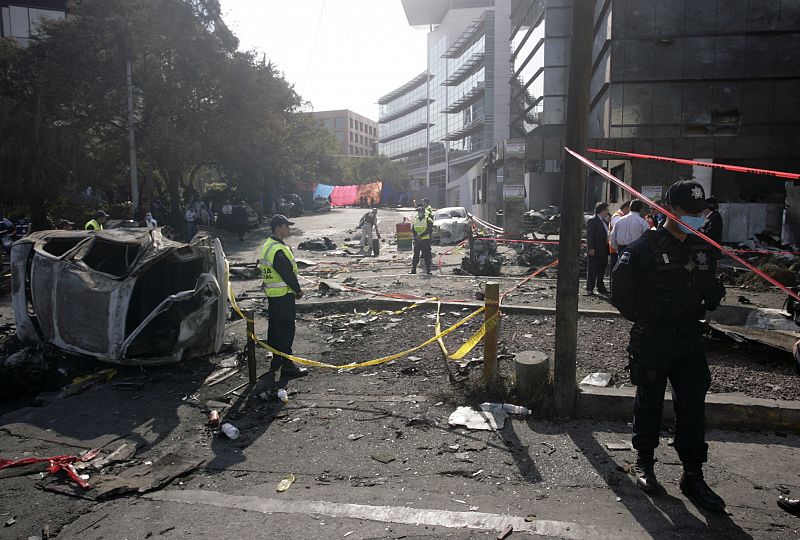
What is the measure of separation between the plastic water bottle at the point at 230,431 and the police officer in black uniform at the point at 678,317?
10.7 feet

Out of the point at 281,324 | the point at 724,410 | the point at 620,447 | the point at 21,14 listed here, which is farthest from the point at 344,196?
the point at 620,447

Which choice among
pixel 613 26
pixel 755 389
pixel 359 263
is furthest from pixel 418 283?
pixel 613 26

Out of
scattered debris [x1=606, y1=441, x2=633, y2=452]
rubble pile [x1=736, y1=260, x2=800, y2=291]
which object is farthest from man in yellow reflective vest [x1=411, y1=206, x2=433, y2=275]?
scattered debris [x1=606, y1=441, x2=633, y2=452]

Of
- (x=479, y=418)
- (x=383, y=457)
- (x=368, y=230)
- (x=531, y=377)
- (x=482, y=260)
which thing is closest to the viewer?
(x=383, y=457)

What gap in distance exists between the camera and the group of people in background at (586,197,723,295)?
897 centimetres

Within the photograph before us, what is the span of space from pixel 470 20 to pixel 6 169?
74354mm

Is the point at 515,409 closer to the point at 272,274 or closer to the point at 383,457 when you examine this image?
the point at 383,457

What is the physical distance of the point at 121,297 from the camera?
229 inches

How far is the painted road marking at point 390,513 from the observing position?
3.17 meters

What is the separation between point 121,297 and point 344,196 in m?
54.9

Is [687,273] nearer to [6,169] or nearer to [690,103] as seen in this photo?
[690,103]

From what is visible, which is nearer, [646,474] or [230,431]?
[646,474]

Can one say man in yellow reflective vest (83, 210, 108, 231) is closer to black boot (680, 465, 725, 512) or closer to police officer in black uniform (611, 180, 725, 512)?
police officer in black uniform (611, 180, 725, 512)

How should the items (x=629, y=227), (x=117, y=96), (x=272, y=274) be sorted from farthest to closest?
(x=117, y=96), (x=629, y=227), (x=272, y=274)
